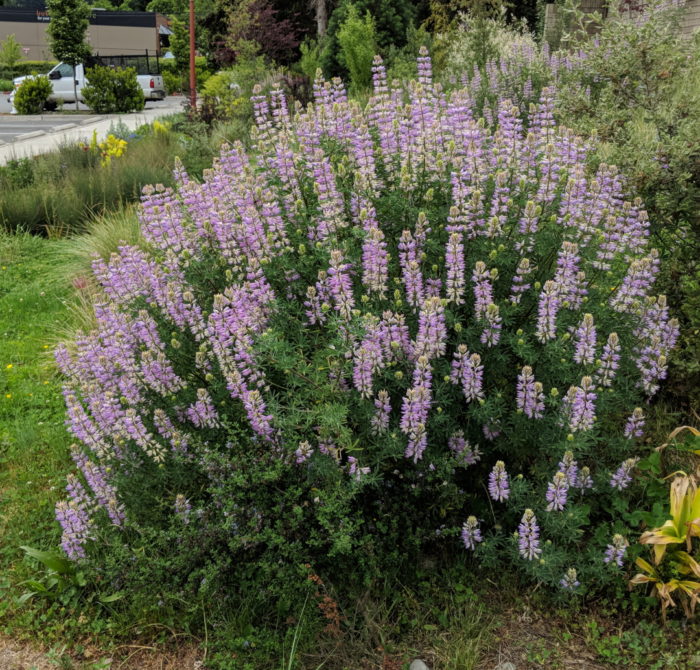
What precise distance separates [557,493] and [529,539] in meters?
0.23

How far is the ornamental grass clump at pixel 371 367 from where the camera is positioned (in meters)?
2.87

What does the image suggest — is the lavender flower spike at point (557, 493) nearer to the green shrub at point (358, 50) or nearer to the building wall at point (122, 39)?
the green shrub at point (358, 50)

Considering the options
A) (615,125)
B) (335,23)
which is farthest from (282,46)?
(615,125)

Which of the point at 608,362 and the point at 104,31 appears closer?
the point at 608,362

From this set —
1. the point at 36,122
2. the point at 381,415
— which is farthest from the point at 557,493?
the point at 36,122

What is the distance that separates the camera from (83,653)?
3.18 m

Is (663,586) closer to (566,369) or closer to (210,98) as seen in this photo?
(566,369)

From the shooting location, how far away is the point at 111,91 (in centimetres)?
2897

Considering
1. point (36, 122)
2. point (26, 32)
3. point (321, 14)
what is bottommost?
point (36, 122)

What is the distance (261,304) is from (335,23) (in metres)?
19.9

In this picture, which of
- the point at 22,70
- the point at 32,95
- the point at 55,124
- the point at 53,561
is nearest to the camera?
the point at 53,561

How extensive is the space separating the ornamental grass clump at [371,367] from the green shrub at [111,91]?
28.5m

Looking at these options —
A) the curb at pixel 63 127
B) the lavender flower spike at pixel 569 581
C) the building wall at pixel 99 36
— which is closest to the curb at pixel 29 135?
the curb at pixel 63 127

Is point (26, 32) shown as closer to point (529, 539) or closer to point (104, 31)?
point (104, 31)
